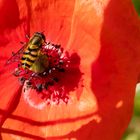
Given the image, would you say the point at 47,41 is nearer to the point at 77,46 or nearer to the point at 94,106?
the point at 77,46

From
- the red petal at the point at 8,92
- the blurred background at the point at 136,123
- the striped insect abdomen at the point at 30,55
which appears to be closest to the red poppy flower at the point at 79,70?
the red petal at the point at 8,92

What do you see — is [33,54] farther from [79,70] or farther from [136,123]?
[136,123]

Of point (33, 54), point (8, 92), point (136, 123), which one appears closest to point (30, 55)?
point (33, 54)

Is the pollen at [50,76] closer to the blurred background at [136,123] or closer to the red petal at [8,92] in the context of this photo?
the red petal at [8,92]

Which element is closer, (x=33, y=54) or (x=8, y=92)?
(x=33, y=54)

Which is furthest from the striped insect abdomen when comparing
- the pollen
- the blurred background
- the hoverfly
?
the blurred background

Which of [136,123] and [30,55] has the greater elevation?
[30,55]
